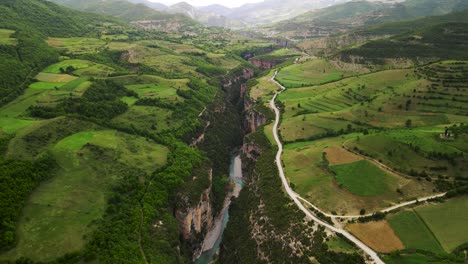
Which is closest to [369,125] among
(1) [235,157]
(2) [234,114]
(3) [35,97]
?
(1) [235,157]

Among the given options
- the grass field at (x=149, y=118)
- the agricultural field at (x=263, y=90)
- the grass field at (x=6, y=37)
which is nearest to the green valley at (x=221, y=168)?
the grass field at (x=149, y=118)

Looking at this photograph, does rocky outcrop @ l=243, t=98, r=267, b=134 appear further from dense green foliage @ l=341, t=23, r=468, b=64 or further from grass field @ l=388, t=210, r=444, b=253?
dense green foliage @ l=341, t=23, r=468, b=64

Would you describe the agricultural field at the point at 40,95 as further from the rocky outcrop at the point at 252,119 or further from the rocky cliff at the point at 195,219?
the rocky outcrop at the point at 252,119

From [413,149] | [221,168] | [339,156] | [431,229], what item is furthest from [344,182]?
[221,168]

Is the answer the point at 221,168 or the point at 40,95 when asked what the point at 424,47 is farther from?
the point at 40,95

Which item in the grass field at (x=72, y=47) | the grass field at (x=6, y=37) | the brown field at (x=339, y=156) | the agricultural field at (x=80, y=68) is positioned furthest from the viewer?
the grass field at (x=72, y=47)

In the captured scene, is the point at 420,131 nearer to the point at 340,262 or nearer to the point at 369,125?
the point at 369,125
